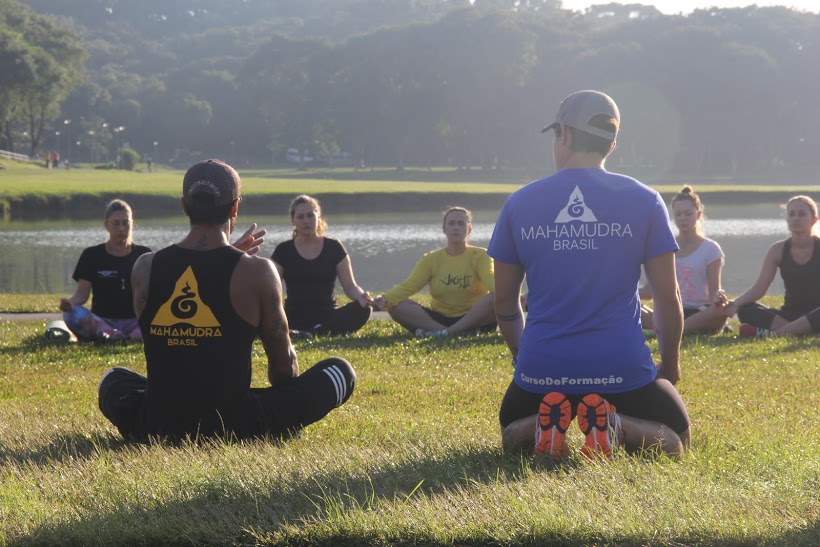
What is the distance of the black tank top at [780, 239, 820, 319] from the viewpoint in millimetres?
10008

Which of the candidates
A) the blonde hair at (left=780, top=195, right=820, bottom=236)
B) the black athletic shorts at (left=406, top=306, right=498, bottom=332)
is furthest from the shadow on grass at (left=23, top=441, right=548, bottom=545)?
the blonde hair at (left=780, top=195, right=820, bottom=236)

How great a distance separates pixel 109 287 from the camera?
9.94m

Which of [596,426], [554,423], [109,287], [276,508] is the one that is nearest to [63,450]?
[276,508]

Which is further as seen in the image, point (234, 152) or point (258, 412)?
point (234, 152)

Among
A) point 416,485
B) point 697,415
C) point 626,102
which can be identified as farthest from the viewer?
point 626,102

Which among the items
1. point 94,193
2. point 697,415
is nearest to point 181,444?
point 697,415

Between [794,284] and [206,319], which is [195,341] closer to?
[206,319]

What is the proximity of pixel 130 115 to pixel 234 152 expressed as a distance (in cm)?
1318

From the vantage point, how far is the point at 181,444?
4750 millimetres

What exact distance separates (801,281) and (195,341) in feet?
24.1

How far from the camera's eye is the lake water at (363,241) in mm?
20516

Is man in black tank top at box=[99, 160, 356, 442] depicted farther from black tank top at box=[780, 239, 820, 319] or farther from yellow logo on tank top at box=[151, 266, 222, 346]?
black tank top at box=[780, 239, 820, 319]

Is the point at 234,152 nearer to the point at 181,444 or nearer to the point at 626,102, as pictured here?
the point at 626,102

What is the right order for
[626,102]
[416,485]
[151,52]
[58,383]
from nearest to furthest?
[416,485] < [58,383] < [626,102] < [151,52]
